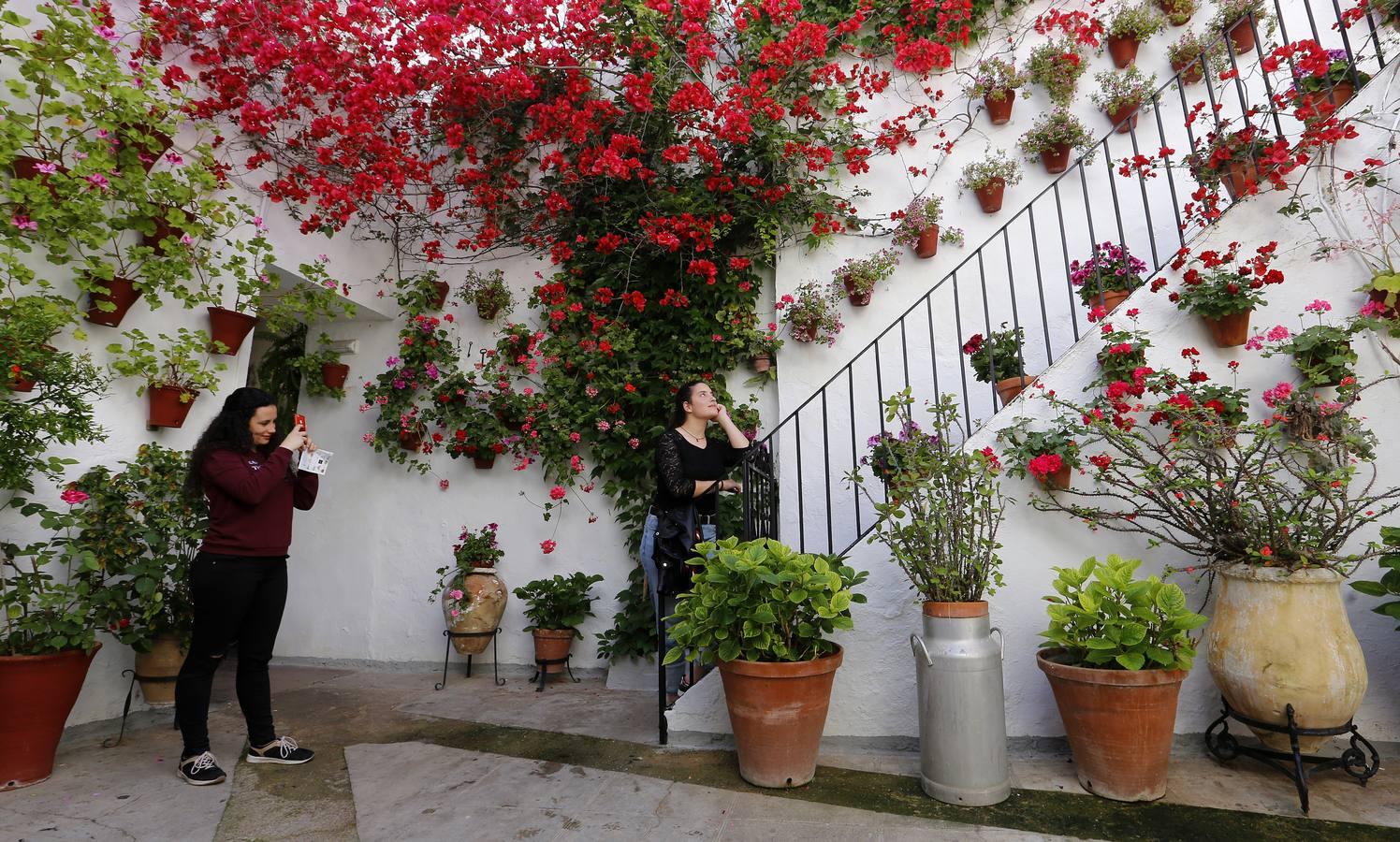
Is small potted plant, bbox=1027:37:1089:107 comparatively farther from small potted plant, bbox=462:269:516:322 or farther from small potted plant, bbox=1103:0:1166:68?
small potted plant, bbox=462:269:516:322

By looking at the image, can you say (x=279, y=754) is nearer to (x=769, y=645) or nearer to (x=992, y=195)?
(x=769, y=645)

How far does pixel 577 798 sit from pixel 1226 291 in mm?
3360

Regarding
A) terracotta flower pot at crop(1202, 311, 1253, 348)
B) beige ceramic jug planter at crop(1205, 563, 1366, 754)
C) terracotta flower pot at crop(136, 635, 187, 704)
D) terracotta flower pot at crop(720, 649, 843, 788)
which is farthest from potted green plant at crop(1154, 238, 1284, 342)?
terracotta flower pot at crop(136, 635, 187, 704)

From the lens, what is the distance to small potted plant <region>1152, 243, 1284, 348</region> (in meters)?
2.94

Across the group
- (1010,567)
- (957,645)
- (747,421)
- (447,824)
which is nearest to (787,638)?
(957,645)

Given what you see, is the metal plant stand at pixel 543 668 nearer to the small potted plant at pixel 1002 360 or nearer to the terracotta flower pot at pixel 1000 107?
the small potted plant at pixel 1002 360

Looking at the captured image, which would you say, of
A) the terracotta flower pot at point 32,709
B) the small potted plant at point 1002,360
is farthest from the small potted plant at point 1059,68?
the terracotta flower pot at point 32,709

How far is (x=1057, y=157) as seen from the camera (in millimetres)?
4234

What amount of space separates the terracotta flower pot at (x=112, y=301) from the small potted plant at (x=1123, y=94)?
5.39 metres

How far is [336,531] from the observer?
200 inches

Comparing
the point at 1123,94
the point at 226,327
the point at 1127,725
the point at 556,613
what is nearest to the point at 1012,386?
the point at 1127,725

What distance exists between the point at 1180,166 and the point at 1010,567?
257cm

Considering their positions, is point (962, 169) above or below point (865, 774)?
above

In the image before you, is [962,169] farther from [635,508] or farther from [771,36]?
[635,508]
